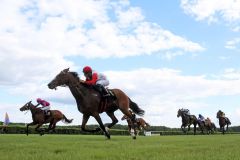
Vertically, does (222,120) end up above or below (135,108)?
above

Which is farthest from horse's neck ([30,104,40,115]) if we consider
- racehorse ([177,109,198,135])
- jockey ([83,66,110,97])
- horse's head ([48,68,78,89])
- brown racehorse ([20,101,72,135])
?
racehorse ([177,109,198,135])

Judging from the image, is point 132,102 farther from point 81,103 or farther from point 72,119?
point 72,119

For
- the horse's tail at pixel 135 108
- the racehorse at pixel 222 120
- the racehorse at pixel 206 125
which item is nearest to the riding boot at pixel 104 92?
the horse's tail at pixel 135 108

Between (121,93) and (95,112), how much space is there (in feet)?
5.49

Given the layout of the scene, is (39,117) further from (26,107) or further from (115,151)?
(115,151)

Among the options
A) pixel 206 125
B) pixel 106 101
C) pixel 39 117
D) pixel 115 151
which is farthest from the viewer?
pixel 206 125

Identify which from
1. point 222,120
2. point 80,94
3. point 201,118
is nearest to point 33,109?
point 80,94

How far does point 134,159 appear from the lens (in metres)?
8.03

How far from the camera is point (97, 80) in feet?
55.8

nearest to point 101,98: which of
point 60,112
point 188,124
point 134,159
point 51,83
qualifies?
point 51,83

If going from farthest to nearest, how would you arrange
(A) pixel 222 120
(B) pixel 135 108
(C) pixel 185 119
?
(A) pixel 222 120
(C) pixel 185 119
(B) pixel 135 108

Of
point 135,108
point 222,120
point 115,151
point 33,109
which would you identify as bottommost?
point 115,151

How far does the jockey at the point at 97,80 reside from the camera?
1666cm

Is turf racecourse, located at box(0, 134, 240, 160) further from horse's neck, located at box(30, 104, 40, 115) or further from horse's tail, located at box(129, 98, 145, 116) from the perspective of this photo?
horse's neck, located at box(30, 104, 40, 115)
